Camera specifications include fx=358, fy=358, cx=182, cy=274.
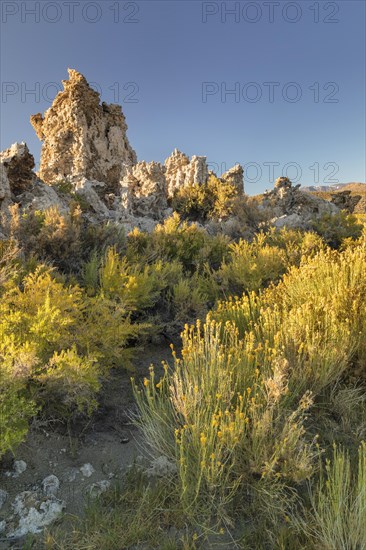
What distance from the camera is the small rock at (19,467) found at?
101 inches

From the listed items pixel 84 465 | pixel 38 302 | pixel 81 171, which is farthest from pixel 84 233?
pixel 81 171

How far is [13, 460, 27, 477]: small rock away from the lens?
257 cm

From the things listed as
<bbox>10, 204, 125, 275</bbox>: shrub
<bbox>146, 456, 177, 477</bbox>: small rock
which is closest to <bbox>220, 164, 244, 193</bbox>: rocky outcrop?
<bbox>10, 204, 125, 275</bbox>: shrub

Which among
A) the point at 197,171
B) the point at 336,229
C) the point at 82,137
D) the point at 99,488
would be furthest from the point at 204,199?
the point at 99,488

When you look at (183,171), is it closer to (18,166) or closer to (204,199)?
(204,199)

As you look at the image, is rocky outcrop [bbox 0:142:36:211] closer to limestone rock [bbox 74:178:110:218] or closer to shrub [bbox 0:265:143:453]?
limestone rock [bbox 74:178:110:218]

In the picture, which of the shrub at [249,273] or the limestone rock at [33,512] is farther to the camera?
the shrub at [249,273]

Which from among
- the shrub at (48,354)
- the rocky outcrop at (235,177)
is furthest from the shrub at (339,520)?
the rocky outcrop at (235,177)

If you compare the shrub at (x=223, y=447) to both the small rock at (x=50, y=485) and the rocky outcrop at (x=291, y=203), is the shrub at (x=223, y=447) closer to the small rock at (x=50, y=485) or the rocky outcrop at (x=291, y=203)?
the small rock at (x=50, y=485)

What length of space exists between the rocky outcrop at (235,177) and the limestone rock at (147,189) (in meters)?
2.92

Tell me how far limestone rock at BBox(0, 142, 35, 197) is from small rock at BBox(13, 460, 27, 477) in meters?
7.40

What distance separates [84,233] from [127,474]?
4.78m

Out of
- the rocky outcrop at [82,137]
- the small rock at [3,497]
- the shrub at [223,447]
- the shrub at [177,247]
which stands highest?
the rocky outcrop at [82,137]

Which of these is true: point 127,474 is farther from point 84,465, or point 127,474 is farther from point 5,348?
point 5,348
